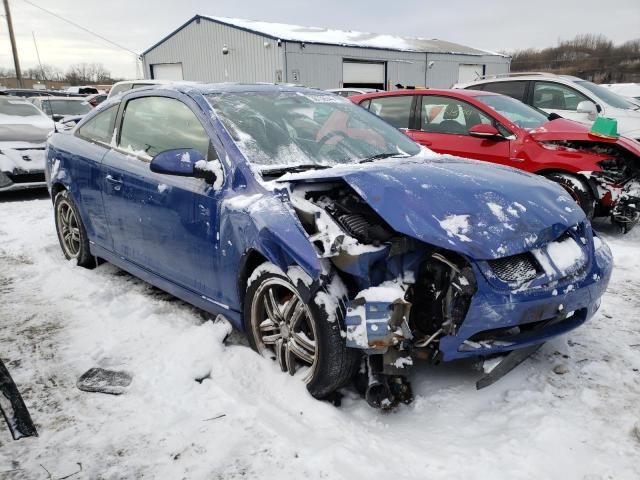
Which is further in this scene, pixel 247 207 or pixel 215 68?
pixel 215 68

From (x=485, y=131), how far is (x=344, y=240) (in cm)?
380

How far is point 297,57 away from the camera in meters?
22.1

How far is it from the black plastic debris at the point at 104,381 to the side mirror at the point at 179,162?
117cm

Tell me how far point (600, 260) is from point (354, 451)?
5.34ft

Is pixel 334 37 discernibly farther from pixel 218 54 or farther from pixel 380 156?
pixel 380 156

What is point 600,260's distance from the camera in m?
2.63

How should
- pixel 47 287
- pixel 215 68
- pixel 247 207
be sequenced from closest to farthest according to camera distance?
1. pixel 247 207
2. pixel 47 287
3. pixel 215 68

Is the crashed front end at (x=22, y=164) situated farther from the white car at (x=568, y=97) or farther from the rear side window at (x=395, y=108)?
the white car at (x=568, y=97)

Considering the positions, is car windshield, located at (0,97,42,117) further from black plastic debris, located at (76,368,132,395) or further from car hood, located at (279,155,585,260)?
car hood, located at (279,155,585,260)

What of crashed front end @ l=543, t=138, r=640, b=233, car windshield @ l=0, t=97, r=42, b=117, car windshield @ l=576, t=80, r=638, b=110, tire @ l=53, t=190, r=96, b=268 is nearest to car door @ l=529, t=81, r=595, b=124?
car windshield @ l=576, t=80, r=638, b=110

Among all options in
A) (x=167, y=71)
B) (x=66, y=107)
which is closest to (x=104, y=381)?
(x=66, y=107)

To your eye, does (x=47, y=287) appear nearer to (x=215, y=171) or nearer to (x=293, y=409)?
(x=215, y=171)

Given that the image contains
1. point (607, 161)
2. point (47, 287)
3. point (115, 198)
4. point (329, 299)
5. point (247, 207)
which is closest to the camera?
point (329, 299)

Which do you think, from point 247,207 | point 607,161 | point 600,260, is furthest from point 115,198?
point 607,161
